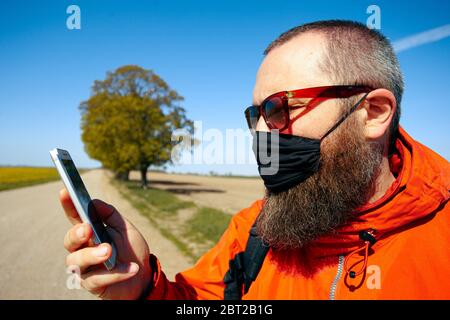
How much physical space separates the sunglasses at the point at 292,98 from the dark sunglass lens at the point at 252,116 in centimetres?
7

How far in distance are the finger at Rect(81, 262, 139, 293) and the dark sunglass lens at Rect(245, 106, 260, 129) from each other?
1.09 m

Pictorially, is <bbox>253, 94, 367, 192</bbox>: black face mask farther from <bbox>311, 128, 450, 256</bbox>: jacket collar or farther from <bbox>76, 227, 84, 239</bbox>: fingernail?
<bbox>76, 227, 84, 239</bbox>: fingernail

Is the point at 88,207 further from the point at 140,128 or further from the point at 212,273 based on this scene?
the point at 140,128

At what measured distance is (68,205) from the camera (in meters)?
1.33

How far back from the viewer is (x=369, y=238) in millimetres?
1464

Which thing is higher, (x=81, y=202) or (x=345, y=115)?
(x=345, y=115)

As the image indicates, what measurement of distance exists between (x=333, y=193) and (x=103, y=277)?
1.17 metres

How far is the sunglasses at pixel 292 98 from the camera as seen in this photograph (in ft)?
5.18

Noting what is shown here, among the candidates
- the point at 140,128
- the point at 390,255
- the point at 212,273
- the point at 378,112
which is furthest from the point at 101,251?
the point at 140,128

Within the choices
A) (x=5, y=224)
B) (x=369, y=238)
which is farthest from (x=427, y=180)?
(x=5, y=224)

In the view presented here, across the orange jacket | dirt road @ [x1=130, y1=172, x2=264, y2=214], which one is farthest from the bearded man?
dirt road @ [x1=130, y1=172, x2=264, y2=214]

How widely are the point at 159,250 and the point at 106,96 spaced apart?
26183mm
